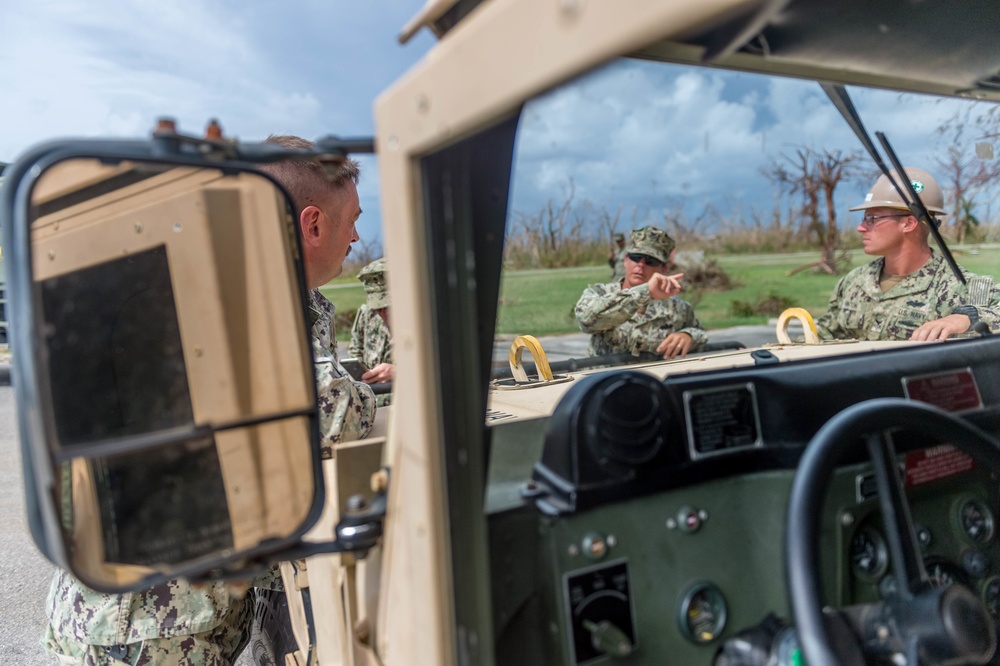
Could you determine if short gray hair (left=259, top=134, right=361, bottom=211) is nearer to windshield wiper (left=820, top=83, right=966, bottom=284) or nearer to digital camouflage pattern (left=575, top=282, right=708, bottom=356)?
digital camouflage pattern (left=575, top=282, right=708, bottom=356)

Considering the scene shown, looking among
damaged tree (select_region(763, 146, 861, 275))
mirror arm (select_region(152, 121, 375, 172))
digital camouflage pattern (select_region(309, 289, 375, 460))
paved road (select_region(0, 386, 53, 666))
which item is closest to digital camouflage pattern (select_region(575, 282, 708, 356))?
damaged tree (select_region(763, 146, 861, 275))

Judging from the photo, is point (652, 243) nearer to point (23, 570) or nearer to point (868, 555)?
point (868, 555)

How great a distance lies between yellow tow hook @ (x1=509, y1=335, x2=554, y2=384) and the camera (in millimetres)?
1494

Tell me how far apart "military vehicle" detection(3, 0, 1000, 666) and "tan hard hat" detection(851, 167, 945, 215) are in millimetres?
543

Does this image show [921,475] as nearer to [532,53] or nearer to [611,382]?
[611,382]

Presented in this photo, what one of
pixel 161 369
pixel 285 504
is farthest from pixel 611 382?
pixel 161 369

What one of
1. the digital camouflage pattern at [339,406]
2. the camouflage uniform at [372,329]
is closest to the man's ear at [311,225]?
the digital camouflage pattern at [339,406]

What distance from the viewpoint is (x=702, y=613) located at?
1188 mm

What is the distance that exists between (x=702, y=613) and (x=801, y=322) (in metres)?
1.77

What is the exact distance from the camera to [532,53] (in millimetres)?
667

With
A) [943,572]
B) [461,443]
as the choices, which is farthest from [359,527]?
[943,572]

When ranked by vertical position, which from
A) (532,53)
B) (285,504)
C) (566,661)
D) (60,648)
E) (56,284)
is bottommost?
(60,648)

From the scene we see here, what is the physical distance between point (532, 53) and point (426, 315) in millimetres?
345

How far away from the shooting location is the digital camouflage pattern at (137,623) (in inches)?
71.2
